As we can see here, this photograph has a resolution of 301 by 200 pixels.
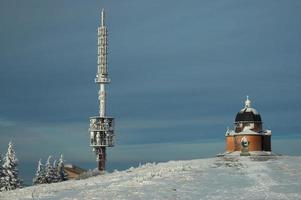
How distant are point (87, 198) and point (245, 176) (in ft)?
52.2

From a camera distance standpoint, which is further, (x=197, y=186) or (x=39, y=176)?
(x=39, y=176)

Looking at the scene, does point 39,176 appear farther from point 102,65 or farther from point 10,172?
point 102,65

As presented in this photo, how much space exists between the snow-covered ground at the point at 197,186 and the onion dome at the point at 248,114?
29306 millimetres

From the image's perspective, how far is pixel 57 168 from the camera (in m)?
88.2

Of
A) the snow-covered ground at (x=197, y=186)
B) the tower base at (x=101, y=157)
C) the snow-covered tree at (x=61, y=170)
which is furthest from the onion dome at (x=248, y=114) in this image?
the tower base at (x=101, y=157)

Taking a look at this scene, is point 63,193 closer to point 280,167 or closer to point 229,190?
point 229,190

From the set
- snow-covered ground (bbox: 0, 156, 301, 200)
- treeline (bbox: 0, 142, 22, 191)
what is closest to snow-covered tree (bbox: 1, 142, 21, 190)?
treeline (bbox: 0, 142, 22, 191)

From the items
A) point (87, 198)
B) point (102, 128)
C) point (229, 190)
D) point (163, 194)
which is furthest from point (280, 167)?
point (102, 128)

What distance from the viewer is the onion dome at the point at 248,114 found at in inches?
3322

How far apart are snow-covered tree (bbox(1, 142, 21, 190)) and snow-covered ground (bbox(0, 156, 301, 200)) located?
1169 inches

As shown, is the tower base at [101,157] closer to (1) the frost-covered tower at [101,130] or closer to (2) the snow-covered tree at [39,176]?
(1) the frost-covered tower at [101,130]

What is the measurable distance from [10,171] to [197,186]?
1668 inches

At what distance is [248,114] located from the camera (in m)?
85.1

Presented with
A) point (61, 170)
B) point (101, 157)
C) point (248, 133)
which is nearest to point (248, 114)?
point (248, 133)
